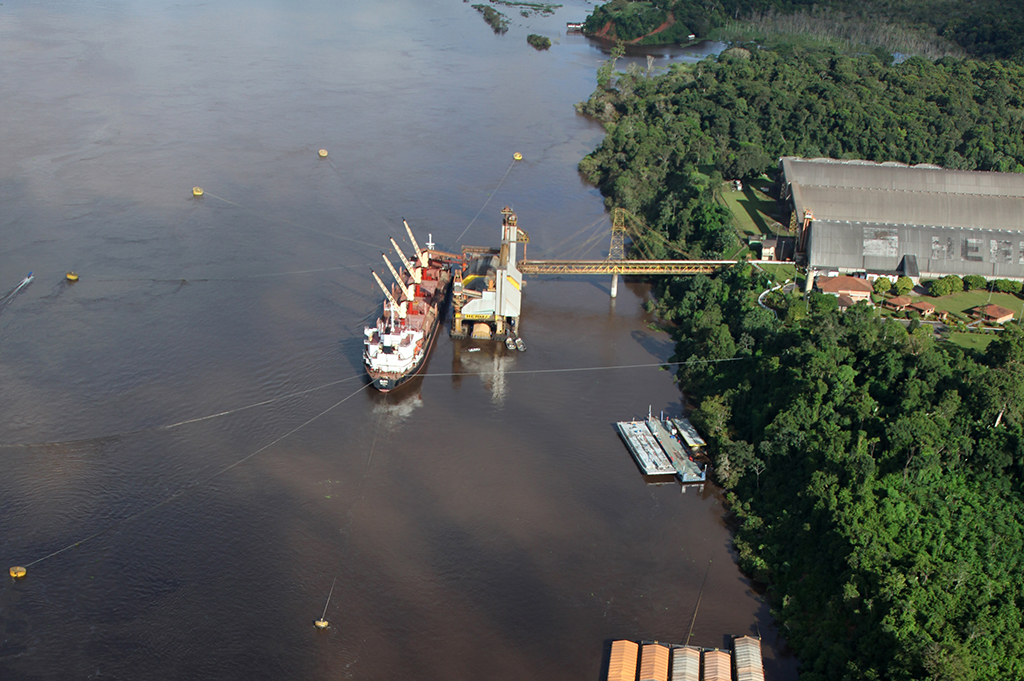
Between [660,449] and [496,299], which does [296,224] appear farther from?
[660,449]

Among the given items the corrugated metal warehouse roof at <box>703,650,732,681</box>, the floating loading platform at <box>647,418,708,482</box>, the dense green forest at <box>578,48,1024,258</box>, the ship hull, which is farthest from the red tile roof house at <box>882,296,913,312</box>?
the corrugated metal warehouse roof at <box>703,650,732,681</box>

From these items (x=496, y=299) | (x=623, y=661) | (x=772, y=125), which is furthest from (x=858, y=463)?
(x=772, y=125)

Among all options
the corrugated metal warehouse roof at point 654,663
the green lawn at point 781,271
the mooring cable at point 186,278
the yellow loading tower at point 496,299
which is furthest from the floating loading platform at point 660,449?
the mooring cable at point 186,278

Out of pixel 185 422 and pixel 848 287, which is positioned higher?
pixel 848 287

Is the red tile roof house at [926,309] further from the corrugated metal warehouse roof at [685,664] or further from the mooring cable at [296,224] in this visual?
the mooring cable at [296,224]

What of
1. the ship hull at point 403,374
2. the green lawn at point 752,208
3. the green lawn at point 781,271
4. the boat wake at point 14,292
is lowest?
the ship hull at point 403,374
